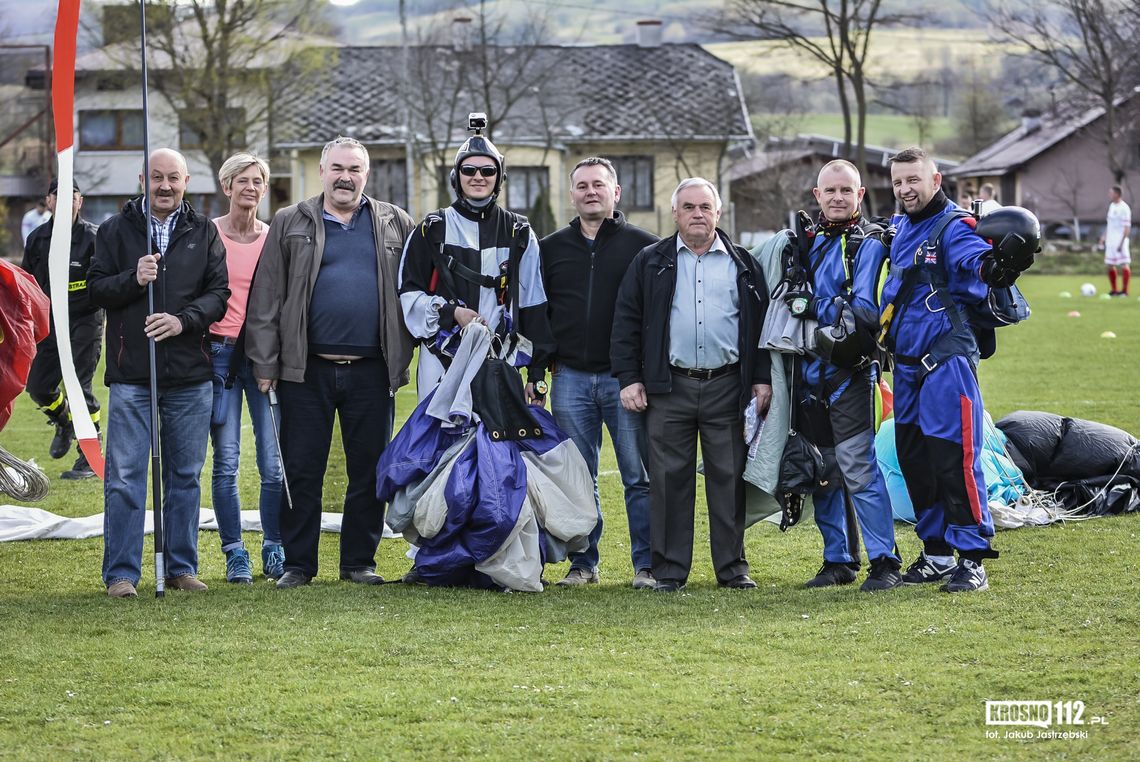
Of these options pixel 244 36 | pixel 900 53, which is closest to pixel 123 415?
pixel 244 36

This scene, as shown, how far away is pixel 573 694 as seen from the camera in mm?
4766

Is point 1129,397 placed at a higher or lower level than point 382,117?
lower

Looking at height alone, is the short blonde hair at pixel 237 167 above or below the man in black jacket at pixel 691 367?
above

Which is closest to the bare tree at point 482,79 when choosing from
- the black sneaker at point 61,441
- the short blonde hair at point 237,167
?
the black sneaker at point 61,441

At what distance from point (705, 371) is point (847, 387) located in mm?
660

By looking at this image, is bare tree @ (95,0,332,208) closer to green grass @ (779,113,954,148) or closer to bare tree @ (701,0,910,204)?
bare tree @ (701,0,910,204)

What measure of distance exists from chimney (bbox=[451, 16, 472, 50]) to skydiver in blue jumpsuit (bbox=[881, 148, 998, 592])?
3603 centimetres

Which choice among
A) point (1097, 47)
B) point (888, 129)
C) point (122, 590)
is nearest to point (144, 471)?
point (122, 590)

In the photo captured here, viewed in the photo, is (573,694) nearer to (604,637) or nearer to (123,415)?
(604,637)

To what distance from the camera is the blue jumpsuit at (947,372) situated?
249 inches

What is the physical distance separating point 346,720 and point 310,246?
2.77 meters

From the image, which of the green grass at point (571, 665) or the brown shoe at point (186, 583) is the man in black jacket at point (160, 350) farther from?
the green grass at point (571, 665)

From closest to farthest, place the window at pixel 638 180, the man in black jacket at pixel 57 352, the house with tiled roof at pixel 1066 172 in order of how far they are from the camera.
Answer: the man in black jacket at pixel 57 352, the window at pixel 638 180, the house with tiled roof at pixel 1066 172

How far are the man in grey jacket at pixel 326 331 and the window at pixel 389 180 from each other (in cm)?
3300
